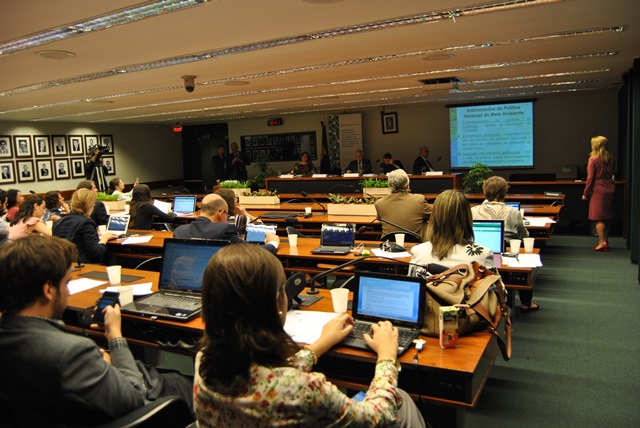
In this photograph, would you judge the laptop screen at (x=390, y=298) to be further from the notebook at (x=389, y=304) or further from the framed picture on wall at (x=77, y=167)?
the framed picture on wall at (x=77, y=167)

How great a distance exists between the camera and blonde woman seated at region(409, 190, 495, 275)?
106 inches

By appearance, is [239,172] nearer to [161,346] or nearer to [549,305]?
[549,305]

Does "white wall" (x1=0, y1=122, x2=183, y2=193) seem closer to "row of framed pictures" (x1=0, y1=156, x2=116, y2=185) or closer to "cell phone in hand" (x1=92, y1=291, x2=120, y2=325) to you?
"row of framed pictures" (x1=0, y1=156, x2=116, y2=185)

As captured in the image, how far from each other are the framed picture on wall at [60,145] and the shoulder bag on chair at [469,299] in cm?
1336

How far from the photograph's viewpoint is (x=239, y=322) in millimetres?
1336

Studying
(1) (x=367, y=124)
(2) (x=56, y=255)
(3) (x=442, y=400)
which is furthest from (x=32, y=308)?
(1) (x=367, y=124)

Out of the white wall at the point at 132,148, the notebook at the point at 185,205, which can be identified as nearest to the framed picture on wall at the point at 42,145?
the white wall at the point at 132,148

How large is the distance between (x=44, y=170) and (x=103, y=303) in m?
12.0

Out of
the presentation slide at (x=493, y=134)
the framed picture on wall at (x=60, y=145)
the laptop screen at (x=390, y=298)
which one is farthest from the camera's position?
the framed picture on wall at (x=60, y=145)

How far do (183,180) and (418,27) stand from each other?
1382cm

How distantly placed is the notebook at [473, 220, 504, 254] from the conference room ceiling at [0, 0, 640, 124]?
65.0 inches

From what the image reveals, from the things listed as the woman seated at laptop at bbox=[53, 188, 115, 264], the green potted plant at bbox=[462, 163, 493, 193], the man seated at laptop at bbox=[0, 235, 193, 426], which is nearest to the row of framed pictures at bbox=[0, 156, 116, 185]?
the woman seated at laptop at bbox=[53, 188, 115, 264]

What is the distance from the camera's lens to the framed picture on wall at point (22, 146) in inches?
484

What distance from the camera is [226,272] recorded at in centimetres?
136
